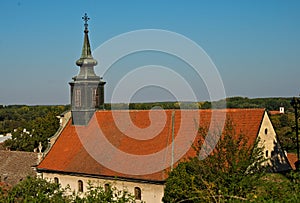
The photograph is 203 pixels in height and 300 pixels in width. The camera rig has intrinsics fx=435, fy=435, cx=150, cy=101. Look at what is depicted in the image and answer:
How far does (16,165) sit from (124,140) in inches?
670

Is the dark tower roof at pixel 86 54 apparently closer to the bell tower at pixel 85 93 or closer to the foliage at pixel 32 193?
the bell tower at pixel 85 93

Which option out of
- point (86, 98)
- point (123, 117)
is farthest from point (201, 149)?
point (86, 98)

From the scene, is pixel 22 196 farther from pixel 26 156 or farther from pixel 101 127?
pixel 26 156

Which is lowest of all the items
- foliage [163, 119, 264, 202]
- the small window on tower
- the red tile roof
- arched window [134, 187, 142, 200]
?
arched window [134, 187, 142, 200]

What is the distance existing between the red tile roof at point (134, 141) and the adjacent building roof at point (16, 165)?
26.9 ft

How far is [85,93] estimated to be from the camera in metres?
32.8

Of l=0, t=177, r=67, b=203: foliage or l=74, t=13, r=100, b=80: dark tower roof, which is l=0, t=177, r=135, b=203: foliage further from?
l=74, t=13, r=100, b=80: dark tower roof

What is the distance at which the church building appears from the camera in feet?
82.3

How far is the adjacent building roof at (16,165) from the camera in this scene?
3859 centimetres

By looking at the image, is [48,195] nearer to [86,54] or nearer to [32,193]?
[32,193]

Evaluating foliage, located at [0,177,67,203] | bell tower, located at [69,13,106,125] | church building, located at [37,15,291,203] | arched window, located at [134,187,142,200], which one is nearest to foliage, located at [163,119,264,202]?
foliage, located at [0,177,67,203]

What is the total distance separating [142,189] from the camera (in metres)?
25.3

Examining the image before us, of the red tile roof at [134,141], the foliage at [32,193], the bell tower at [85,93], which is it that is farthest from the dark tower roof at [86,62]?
the foliage at [32,193]

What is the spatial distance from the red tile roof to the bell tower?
63 centimetres
